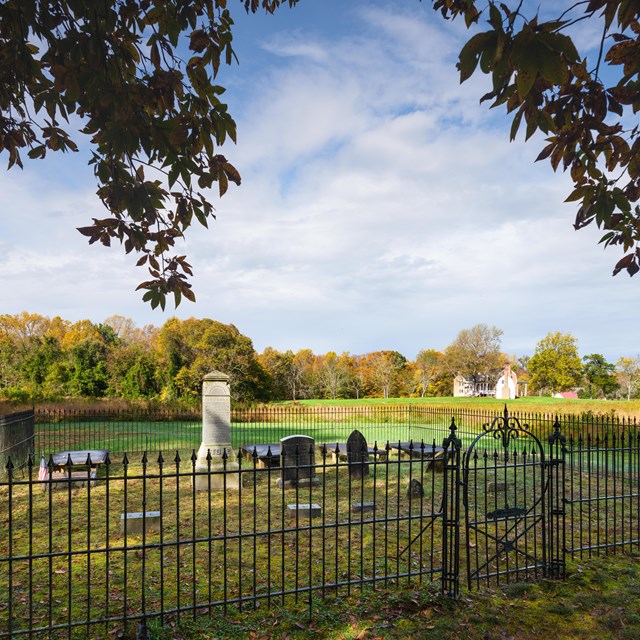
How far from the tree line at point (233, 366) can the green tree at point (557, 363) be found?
114mm

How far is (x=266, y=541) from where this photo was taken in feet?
25.8

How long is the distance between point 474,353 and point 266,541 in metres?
61.0

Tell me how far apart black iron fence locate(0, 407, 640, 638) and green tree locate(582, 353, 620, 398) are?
54.6m

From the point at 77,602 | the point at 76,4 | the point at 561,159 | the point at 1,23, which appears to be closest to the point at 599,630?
the point at 561,159

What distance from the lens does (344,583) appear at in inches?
219

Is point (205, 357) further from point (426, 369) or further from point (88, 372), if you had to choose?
point (426, 369)

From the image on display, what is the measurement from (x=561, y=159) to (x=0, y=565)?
820 centimetres

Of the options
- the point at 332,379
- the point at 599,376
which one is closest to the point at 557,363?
the point at 599,376

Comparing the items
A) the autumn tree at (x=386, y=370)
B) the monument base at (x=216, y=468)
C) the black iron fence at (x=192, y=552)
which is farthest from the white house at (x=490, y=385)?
the black iron fence at (x=192, y=552)

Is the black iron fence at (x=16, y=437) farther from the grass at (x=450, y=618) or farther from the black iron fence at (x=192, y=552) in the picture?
the grass at (x=450, y=618)

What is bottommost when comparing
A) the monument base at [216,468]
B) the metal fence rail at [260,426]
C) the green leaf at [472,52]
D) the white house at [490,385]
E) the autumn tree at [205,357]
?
the white house at [490,385]

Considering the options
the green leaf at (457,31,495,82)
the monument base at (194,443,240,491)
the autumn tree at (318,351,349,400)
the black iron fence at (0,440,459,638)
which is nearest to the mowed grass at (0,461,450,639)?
the black iron fence at (0,440,459,638)

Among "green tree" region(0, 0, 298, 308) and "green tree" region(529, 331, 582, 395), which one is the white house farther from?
"green tree" region(0, 0, 298, 308)

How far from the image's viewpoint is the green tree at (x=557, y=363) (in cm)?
5972
